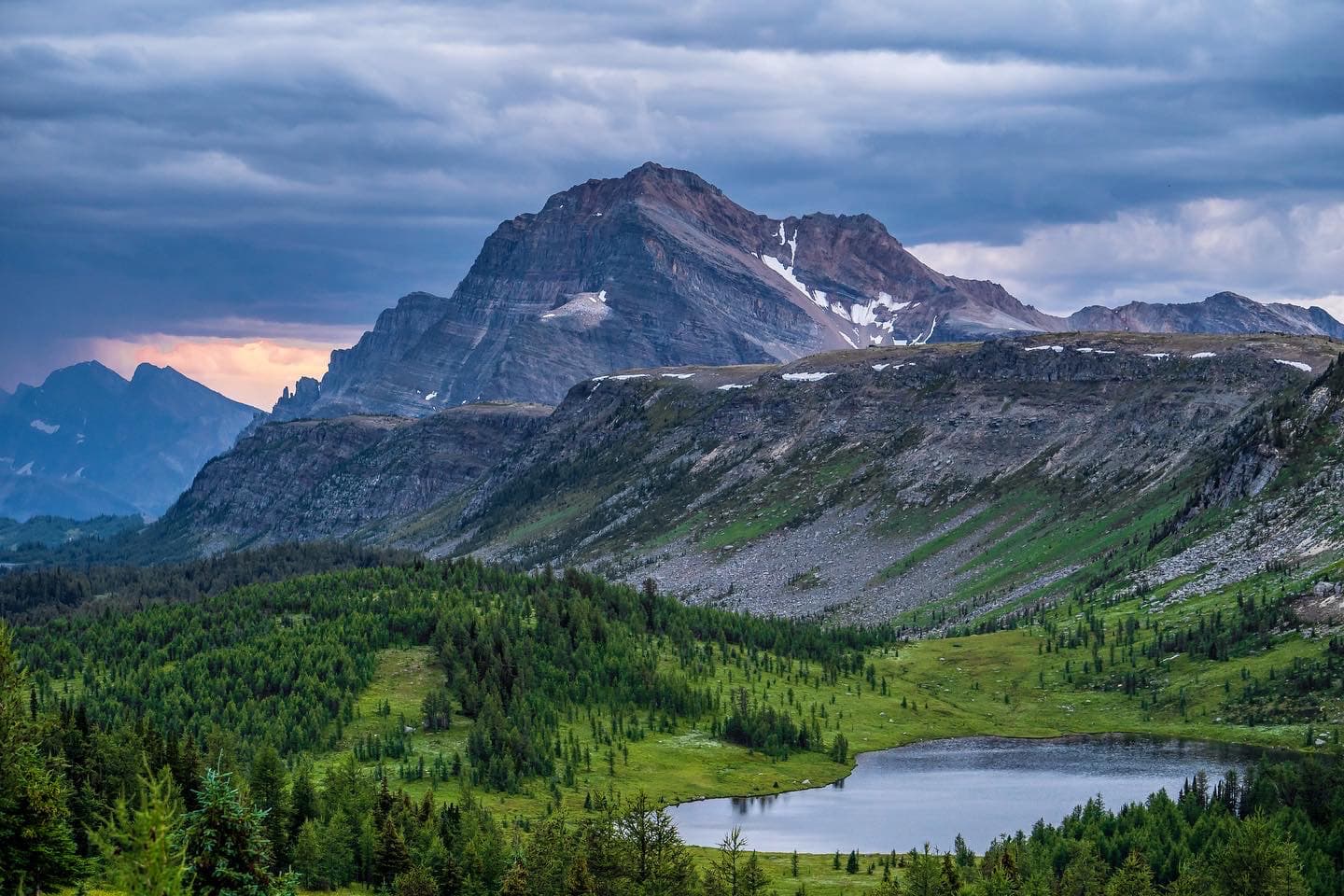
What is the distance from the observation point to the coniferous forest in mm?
72812

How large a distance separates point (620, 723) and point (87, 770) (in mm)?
85836

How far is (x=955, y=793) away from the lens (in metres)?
156

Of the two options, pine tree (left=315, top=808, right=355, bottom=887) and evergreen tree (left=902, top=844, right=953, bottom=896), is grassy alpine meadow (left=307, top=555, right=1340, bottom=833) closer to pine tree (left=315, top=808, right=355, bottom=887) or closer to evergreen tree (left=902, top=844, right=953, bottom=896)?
pine tree (left=315, top=808, right=355, bottom=887)

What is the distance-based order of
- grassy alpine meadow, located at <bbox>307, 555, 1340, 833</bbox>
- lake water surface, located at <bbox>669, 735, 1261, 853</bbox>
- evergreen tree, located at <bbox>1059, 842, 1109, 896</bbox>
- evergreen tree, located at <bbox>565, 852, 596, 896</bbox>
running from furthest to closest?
1. grassy alpine meadow, located at <bbox>307, 555, 1340, 833</bbox>
2. lake water surface, located at <bbox>669, 735, 1261, 853</bbox>
3. evergreen tree, located at <bbox>1059, 842, 1109, 896</bbox>
4. evergreen tree, located at <bbox>565, 852, 596, 896</bbox>

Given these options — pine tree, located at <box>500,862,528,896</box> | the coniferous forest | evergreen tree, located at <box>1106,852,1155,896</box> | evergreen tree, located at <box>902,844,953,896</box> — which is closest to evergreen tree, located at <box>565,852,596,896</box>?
the coniferous forest

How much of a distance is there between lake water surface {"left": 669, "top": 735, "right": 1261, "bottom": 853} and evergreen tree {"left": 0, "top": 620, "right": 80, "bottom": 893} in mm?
70067

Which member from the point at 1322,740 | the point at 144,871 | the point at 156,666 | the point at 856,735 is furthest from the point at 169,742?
the point at 1322,740

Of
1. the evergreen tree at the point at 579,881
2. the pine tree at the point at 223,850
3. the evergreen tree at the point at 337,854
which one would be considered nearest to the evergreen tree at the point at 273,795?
the evergreen tree at the point at 337,854

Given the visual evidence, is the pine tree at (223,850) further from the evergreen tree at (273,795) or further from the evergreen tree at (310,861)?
the evergreen tree at (273,795)

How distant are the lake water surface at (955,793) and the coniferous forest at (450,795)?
6399mm

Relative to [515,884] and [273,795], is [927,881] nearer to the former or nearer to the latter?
[515,884]

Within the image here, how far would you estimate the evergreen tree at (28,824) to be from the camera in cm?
7144

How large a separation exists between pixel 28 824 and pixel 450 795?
3203 inches

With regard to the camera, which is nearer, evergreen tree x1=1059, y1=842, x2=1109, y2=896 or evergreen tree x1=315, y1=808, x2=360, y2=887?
evergreen tree x1=1059, y1=842, x2=1109, y2=896
